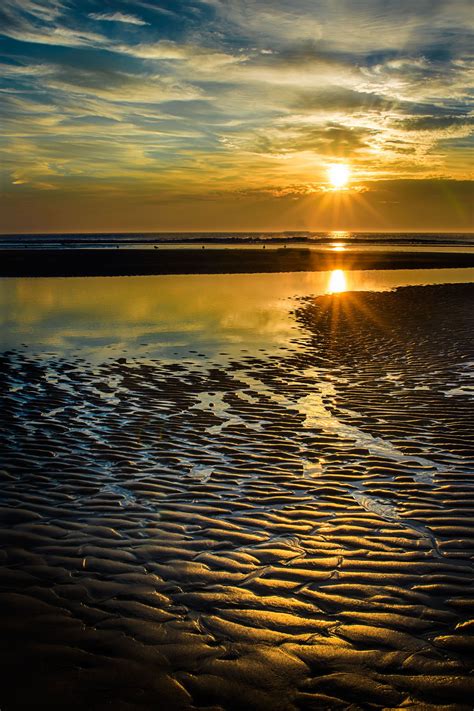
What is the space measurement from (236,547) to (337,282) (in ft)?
121

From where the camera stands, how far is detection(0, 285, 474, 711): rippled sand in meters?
4.31

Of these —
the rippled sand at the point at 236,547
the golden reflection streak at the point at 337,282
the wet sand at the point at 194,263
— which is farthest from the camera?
the wet sand at the point at 194,263

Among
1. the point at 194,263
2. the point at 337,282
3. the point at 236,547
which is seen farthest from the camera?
the point at 194,263

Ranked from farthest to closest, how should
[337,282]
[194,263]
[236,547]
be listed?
1. [194,263]
2. [337,282]
3. [236,547]

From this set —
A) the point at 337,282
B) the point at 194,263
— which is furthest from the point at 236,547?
the point at 194,263

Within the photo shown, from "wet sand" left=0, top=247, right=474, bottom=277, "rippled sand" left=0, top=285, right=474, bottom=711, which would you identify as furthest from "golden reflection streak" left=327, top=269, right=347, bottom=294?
"rippled sand" left=0, top=285, right=474, bottom=711

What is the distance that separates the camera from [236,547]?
20.7 ft

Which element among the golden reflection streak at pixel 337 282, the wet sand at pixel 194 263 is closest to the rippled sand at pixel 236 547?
the golden reflection streak at pixel 337 282

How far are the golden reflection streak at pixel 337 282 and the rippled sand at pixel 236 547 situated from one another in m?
23.2

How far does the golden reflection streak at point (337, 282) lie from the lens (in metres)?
36.4

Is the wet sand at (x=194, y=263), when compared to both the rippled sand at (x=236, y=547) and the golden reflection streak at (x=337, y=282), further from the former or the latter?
the rippled sand at (x=236, y=547)

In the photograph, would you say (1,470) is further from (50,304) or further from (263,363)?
(50,304)

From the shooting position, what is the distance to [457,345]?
18.2m

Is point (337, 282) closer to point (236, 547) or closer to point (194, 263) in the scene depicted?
point (194, 263)
